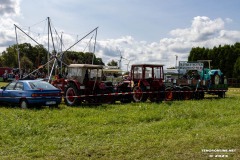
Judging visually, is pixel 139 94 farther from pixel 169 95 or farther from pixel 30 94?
pixel 30 94

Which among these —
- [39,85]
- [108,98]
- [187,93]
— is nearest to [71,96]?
[39,85]

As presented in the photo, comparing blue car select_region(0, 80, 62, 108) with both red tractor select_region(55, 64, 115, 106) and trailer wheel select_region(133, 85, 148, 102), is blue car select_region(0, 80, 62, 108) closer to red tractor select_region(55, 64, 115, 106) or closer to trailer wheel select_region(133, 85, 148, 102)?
red tractor select_region(55, 64, 115, 106)

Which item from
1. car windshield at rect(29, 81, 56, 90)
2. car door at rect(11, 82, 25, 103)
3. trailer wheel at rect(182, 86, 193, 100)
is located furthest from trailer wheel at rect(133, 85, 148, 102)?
car door at rect(11, 82, 25, 103)

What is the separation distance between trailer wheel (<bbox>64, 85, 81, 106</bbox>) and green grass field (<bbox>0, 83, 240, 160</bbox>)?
4835 mm

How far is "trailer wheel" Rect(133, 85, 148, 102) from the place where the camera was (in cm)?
2108

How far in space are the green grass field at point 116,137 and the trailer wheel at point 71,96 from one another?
484 centimetres

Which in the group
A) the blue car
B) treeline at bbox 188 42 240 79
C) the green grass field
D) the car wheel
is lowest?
the green grass field

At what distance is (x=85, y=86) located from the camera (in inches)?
741

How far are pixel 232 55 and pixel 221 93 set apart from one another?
45.4 metres

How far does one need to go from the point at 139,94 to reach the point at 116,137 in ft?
38.9

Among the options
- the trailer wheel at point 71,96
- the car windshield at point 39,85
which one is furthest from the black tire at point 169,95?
the car windshield at point 39,85

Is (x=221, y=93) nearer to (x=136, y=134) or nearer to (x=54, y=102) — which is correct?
(x=54, y=102)

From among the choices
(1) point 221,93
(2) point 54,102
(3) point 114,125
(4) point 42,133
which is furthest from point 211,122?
(1) point 221,93

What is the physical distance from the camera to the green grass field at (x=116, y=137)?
754 centimetres
